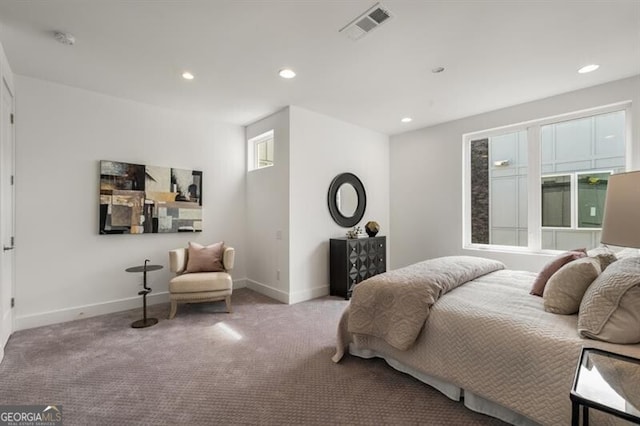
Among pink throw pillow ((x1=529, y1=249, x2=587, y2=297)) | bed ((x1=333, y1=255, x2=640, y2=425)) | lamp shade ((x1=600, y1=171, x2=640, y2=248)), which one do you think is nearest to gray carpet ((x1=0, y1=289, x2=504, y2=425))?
bed ((x1=333, y1=255, x2=640, y2=425))

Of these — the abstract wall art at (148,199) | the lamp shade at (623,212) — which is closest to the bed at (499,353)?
the lamp shade at (623,212)

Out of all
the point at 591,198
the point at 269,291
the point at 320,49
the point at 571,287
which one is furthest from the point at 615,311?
the point at 269,291

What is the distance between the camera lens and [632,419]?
909 millimetres

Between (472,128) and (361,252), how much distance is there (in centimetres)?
249

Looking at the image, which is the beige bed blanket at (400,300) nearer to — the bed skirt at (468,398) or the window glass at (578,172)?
the bed skirt at (468,398)

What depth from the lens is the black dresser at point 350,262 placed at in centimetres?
413

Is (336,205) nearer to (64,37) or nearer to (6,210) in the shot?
(64,37)

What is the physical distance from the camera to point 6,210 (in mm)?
2771

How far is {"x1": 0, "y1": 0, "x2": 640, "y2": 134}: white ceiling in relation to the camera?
2.13 m

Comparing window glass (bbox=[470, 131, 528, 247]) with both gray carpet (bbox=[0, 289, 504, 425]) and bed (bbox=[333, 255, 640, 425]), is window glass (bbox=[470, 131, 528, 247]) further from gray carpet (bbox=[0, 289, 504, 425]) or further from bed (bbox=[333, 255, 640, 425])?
gray carpet (bbox=[0, 289, 504, 425])

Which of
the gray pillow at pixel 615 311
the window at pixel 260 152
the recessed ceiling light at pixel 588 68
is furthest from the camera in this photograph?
the window at pixel 260 152

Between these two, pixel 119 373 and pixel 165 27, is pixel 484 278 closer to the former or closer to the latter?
pixel 119 373

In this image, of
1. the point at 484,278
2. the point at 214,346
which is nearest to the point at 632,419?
the point at 484,278

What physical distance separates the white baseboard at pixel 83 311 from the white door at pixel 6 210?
0.52 ft
